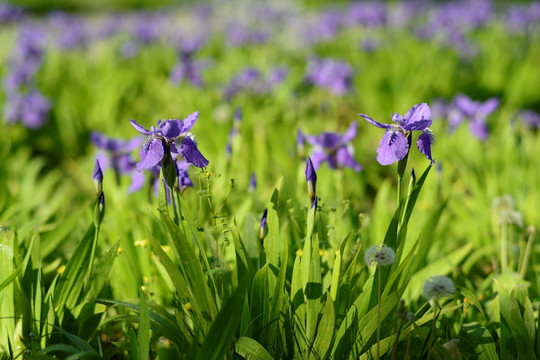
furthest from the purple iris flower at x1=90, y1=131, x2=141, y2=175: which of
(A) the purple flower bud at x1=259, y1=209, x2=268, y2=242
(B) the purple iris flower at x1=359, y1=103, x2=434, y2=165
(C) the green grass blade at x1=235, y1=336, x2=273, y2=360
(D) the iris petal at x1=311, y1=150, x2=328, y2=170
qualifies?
(B) the purple iris flower at x1=359, y1=103, x2=434, y2=165

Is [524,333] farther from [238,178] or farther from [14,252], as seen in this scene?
[238,178]

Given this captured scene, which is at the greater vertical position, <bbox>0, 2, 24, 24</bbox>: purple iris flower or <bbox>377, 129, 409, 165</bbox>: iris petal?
<bbox>0, 2, 24, 24</bbox>: purple iris flower

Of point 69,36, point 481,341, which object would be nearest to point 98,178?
point 481,341

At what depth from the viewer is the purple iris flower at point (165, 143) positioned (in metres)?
1.29

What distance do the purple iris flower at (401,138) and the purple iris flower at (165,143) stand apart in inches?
18.6

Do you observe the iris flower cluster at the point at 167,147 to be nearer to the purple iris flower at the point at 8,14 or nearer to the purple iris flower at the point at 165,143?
the purple iris flower at the point at 165,143

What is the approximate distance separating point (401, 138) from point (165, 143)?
0.64m

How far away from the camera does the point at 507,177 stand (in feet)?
10.1

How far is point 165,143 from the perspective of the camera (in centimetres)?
132

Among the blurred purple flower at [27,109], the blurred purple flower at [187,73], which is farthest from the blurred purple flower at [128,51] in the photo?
the blurred purple flower at [27,109]

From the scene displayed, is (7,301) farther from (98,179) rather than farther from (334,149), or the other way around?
(334,149)

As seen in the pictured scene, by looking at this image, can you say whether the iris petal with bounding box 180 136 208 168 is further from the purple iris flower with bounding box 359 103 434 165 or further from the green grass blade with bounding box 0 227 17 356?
the green grass blade with bounding box 0 227 17 356

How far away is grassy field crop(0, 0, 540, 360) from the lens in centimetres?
141

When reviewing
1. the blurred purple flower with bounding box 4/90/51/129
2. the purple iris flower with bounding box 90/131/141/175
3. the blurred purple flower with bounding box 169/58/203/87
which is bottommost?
the purple iris flower with bounding box 90/131/141/175
